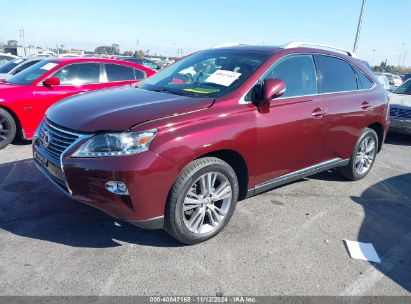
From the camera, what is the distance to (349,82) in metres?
4.79

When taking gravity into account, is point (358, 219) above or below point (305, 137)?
below

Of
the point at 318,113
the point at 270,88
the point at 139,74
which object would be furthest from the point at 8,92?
the point at 318,113

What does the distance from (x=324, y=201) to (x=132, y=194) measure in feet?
8.99

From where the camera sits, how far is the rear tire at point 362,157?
509cm

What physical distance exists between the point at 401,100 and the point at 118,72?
6.86 m

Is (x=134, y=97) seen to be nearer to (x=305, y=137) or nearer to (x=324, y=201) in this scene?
(x=305, y=137)

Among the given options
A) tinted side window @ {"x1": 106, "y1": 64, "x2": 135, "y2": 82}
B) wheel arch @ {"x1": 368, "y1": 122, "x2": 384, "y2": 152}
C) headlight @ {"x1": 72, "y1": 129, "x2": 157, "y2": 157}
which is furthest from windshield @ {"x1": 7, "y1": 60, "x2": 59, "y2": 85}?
wheel arch @ {"x1": 368, "y1": 122, "x2": 384, "y2": 152}

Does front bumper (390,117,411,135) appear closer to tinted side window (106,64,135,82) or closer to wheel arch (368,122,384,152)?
wheel arch (368,122,384,152)

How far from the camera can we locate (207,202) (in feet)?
11.0

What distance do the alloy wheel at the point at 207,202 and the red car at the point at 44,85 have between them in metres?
4.29

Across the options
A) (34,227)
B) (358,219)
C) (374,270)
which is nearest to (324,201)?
(358,219)

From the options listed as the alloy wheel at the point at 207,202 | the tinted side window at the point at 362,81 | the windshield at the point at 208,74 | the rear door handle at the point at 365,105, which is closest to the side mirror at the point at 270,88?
the windshield at the point at 208,74

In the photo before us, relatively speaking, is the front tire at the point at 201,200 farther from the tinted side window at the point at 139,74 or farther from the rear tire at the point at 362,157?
the tinted side window at the point at 139,74

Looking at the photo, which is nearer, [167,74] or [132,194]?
[132,194]
